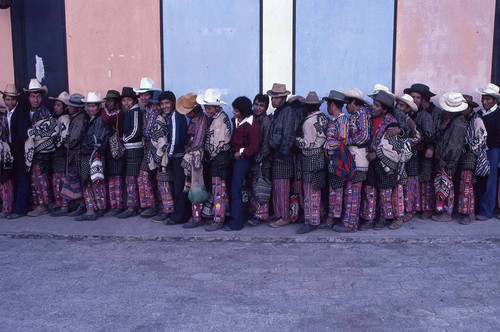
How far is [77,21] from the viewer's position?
7.98m

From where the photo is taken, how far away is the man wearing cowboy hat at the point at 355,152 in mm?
6508

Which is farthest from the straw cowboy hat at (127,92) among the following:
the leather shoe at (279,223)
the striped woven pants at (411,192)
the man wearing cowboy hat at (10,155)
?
the striped woven pants at (411,192)

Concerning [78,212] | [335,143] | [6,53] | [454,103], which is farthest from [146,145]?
[454,103]

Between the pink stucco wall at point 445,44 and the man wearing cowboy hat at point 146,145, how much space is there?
3546 mm

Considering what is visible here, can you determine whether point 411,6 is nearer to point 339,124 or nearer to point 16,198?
point 339,124

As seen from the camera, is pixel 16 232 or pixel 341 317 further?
pixel 16 232

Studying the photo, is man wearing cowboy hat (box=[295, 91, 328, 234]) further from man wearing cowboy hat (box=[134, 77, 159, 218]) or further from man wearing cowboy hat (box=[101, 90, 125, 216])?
man wearing cowboy hat (box=[101, 90, 125, 216])

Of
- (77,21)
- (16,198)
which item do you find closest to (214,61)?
(77,21)

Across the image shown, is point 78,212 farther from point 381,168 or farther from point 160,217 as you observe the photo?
point 381,168

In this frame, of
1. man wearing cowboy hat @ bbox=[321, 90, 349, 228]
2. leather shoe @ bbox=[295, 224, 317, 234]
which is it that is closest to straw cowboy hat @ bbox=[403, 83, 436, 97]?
man wearing cowboy hat @ bbox=[321, 90, 349, 228]

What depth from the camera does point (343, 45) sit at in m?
7.55

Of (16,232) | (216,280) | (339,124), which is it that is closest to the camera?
(216,280)

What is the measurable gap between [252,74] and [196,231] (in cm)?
248

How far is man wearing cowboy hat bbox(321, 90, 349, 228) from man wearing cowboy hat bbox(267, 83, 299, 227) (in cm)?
46
